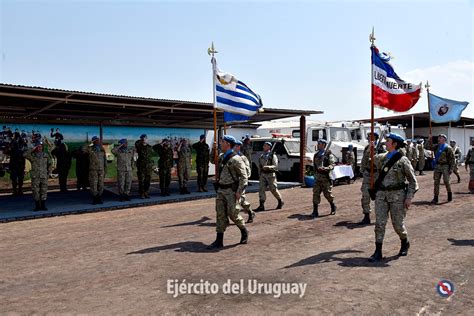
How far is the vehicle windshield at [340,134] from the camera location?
19569 millimetres

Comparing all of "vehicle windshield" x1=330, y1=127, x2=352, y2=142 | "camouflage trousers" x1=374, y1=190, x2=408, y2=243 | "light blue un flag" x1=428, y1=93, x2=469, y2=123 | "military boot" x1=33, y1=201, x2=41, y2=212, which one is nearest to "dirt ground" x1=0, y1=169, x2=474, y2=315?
"camouflage trousers" x1=374, y1=190, x2=408, y2=243

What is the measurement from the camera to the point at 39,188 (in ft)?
33.6

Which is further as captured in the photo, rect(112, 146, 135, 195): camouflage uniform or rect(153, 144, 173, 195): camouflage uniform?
rect(153, 144, 173, 195): camouflage uniform

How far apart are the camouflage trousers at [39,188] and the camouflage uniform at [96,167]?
1348mm

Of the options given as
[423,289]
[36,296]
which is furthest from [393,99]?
[36,296]

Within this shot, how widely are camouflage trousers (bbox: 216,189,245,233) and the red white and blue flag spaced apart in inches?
141

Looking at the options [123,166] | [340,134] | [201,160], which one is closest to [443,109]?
[340,134]

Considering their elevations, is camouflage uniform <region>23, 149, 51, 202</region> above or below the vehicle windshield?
below

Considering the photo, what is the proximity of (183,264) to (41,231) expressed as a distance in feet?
13.8

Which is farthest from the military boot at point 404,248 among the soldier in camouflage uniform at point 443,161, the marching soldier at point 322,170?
the soldier in camouflage uniform at point 443,161

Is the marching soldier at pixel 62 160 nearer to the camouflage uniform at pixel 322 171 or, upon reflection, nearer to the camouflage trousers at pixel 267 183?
the camouflage trousers at pixel 267 183

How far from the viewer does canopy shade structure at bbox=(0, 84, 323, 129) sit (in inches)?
392

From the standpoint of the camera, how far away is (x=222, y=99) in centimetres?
897

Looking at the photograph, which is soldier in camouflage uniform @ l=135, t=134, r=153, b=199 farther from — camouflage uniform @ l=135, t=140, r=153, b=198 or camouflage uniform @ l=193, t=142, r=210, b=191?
camouflage uniform @ l=193, t=142, r=210, b=191
